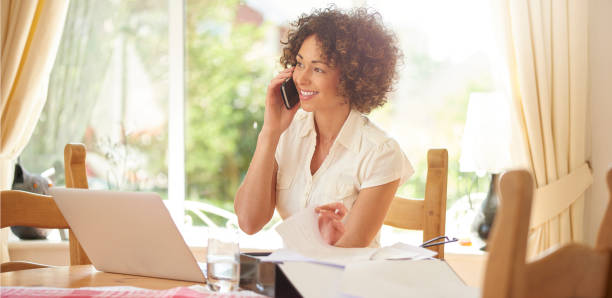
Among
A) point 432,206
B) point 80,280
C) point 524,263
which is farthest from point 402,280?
point 432,206

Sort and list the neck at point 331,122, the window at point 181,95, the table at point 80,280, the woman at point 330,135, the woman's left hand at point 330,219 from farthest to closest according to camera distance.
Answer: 1. the window at point 181,95
2. the neck at point 331,122
3. the woman at point 330,135
4. the woman's left hand at point 330,219
5. the table at point 80,280

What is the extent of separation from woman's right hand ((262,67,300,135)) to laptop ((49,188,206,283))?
71 centimetres

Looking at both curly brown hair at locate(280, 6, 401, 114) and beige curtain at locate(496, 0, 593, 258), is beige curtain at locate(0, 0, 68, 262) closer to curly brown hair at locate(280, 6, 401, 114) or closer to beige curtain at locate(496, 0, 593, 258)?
curly brown hair at locate(280, 6, 401, 114)

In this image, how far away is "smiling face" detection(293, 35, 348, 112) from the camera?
172cm

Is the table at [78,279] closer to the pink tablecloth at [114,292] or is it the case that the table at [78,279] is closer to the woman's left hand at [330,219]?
the pink tablecloth at [114,292]

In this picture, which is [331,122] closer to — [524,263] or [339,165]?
[339,165]

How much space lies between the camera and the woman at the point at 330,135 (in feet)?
5.48

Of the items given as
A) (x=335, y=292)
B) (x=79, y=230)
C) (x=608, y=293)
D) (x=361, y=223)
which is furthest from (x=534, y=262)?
(x=361, y=223)

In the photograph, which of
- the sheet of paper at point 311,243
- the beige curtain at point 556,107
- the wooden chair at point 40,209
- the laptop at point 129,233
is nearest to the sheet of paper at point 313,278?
the sheet of paper at point 311,243

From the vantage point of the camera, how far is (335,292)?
31.3 inches

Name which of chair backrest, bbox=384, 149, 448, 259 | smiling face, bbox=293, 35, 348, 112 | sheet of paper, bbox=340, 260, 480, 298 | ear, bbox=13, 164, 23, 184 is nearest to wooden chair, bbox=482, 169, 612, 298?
sheet of paper, bbox=340, 260, 480, 298

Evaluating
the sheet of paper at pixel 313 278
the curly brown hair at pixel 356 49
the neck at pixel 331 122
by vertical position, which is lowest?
the sheet of paper at pixel 313 278

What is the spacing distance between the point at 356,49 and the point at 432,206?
54 centimetres

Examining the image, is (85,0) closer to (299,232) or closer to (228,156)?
(228,156)
